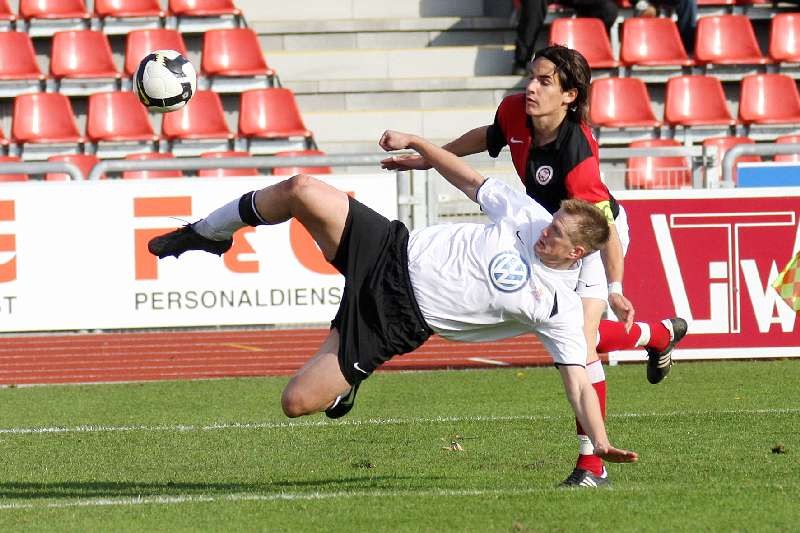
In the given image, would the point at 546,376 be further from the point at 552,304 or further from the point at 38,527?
the point at 38,527

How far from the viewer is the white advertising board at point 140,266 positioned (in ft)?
47.0

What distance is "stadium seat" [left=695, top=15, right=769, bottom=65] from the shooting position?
1948cm

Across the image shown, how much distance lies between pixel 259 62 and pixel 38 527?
13.7 meters

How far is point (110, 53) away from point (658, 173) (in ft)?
25.8

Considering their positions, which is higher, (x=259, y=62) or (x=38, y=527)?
(x=259, y=62)

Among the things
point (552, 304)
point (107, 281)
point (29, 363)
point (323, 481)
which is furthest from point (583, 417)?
point (107, 281)

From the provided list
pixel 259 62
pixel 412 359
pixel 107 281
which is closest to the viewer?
pixel 412 359

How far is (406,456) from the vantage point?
771cm

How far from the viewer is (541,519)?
565 cm

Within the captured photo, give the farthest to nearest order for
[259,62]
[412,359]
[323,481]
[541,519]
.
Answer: [259,62] → [412,359] → [323,481] → [541,519]

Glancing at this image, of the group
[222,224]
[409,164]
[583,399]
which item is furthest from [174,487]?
[583,399]

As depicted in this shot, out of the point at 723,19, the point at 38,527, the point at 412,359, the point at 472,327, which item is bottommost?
the point at 412,359

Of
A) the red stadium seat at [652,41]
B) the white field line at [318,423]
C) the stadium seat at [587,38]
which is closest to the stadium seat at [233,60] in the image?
the stadium seat at [587,38]

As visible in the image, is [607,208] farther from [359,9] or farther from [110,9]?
[359,9]
